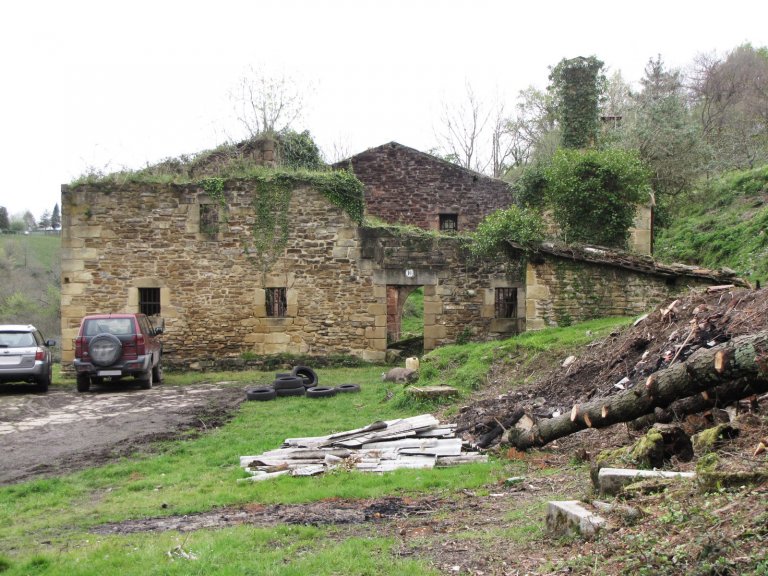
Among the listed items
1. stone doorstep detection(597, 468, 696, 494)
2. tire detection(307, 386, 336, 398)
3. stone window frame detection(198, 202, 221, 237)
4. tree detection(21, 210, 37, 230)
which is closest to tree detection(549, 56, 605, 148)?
stone window frame detection(198, 202, 221, 237)

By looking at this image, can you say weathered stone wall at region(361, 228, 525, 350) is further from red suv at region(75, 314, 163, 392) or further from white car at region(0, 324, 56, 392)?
white car at region(0, 324, 56, 392)

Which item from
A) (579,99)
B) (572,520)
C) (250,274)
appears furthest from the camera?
(579,99)

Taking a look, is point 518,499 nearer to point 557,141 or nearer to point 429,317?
point 429,317

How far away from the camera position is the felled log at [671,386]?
5629 millimetres

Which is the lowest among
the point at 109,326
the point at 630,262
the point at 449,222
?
the point at 109,326

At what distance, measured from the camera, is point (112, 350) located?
1459 centimetres

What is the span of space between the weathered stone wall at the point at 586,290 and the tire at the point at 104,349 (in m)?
8.78

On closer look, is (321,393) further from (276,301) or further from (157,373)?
(276,301)

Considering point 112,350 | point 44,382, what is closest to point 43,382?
point 44,382

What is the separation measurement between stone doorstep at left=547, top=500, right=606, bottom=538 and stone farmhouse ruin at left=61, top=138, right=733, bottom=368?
43.3 feet

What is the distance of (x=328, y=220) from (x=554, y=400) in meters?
10.6

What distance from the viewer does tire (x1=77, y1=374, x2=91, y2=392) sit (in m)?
15.1

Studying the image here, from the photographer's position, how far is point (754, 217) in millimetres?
18922

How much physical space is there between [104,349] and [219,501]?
8.90 metres
